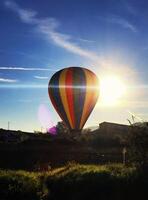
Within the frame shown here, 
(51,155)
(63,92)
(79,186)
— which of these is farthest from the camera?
(63,92)

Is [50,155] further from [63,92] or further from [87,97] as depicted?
[87,97]

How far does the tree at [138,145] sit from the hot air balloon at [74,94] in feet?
73.4

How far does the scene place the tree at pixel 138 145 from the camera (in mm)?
25062

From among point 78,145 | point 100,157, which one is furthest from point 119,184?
point 78,145

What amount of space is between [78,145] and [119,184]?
40.5 meters

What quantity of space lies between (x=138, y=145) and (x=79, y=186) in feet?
19.8

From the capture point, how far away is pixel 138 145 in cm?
2528

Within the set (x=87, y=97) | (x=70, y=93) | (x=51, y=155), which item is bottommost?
(x=51, y=155)

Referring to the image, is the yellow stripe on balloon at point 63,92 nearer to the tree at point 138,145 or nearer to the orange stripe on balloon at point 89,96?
the orange stripe on balloon at point 89,96

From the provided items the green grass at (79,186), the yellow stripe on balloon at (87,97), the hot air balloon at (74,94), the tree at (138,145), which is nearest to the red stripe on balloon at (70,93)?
the hot air balloon at (74,94)

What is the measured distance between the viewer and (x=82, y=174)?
2198 centimetres

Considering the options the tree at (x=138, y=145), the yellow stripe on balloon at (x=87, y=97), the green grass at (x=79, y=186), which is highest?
the yellow stripe on balloon at (x=87, y=97)

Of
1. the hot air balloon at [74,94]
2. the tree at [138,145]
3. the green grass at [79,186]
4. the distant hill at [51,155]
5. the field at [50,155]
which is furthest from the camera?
the hot air balloon at [74,94]

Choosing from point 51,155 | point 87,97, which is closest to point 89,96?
point 87,97
